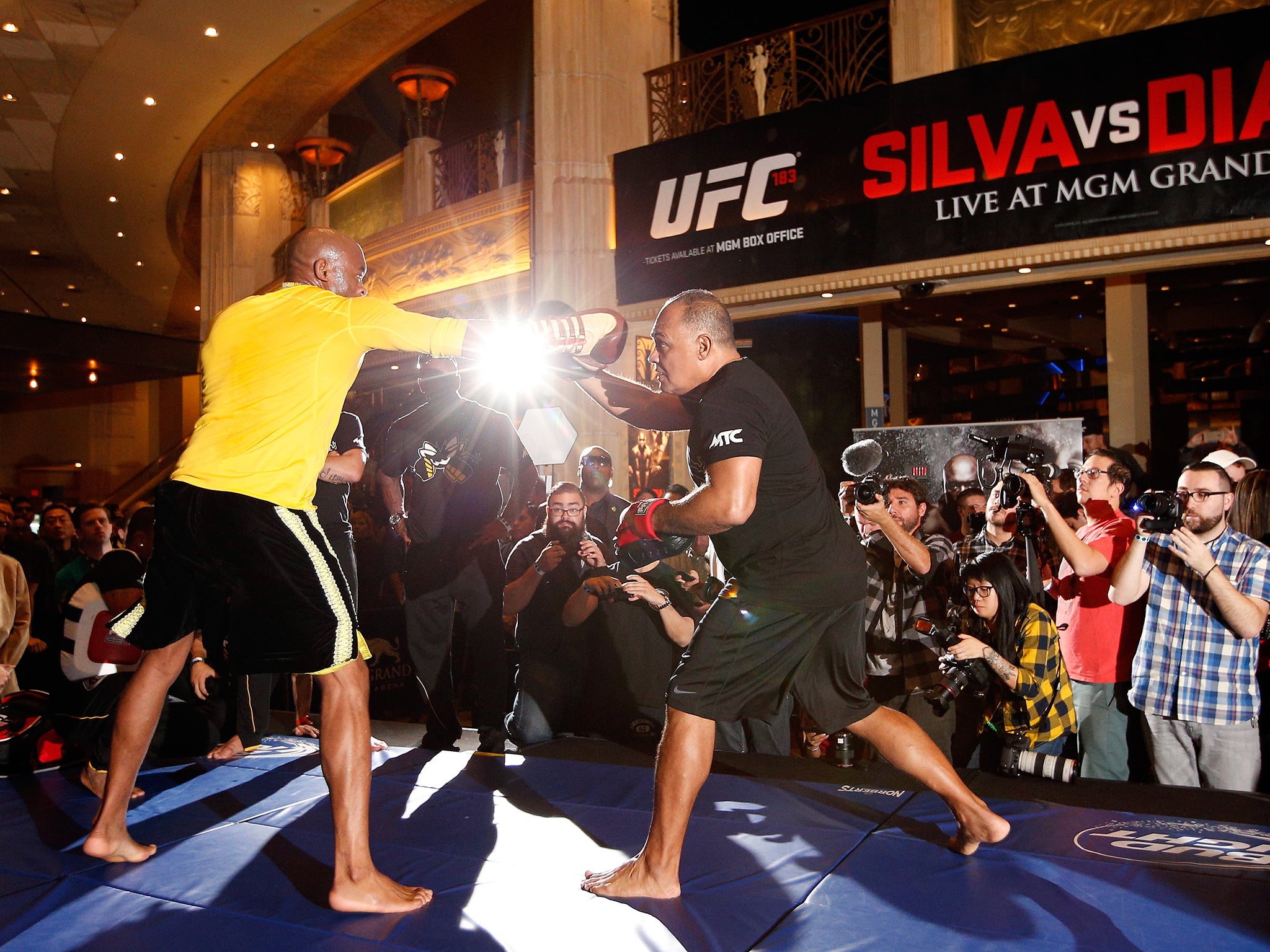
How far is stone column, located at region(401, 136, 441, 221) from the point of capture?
1102 centimetres

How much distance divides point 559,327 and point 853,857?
1845mm

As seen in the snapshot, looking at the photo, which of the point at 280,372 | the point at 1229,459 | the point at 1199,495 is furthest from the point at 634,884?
the point at 1229,459

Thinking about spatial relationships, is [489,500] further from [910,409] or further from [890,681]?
[910,409]

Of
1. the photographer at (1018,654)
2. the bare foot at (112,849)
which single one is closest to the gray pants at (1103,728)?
the photographer at (1018,654)

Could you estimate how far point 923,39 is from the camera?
6688 millimetres

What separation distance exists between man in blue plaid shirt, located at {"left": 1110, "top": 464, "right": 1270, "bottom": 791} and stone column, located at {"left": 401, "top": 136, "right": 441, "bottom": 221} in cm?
937

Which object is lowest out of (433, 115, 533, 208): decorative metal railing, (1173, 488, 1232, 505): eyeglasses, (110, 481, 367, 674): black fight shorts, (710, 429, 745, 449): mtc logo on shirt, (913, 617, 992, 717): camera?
(913, 617, 992, 717): camera

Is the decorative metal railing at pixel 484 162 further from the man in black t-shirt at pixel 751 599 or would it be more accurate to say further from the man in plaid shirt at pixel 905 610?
the man in black t-shirt at pixel 751 599

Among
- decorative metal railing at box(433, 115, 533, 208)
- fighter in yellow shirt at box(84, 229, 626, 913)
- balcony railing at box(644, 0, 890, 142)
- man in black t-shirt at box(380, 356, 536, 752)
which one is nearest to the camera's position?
fighter in yellow shirt at box(84, 229, 626, 913)

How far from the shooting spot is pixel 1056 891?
2248mm

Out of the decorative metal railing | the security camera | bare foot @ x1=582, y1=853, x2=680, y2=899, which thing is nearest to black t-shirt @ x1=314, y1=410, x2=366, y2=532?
bare foot @ x1=582, y1=853, x2=680, y2=899

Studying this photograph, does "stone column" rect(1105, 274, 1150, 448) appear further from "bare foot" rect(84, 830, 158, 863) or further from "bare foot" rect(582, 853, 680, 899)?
"bare foot" rect(84, 830, 158, 863)

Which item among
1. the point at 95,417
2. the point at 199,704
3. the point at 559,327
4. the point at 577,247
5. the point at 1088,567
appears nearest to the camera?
the point at 559,327

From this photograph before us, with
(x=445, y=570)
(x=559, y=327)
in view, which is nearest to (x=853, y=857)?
(x=559, y=327)
